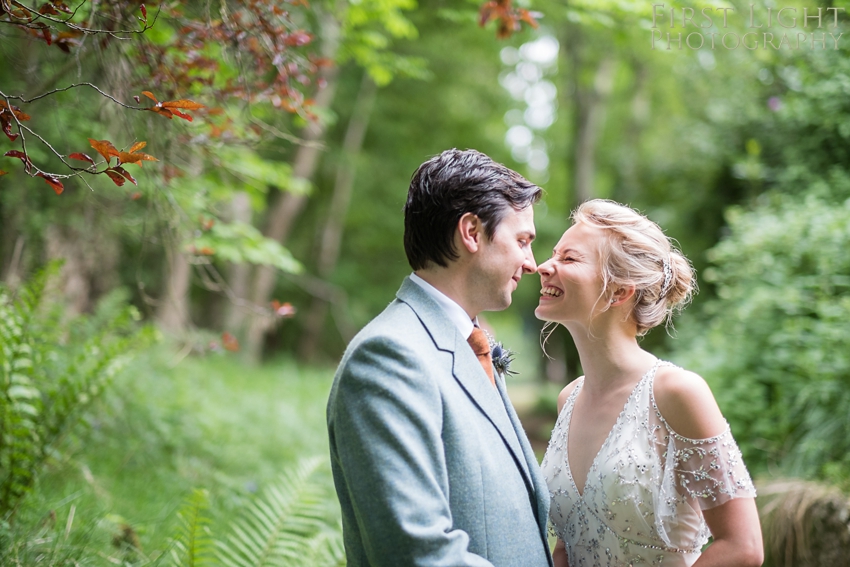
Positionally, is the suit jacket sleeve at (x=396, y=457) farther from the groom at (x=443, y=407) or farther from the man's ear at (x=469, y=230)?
the man's ear at (x=469, y=230)

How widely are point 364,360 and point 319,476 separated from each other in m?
4.48

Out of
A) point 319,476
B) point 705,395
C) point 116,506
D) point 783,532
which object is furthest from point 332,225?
point 705,395

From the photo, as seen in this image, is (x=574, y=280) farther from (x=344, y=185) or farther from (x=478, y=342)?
(x=344, y=185)

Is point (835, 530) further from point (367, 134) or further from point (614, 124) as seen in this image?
point (614, 124)

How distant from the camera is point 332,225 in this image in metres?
14.5

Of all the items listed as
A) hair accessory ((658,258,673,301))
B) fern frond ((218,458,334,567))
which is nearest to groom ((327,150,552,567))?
hair accessory ((658,258,673,301))

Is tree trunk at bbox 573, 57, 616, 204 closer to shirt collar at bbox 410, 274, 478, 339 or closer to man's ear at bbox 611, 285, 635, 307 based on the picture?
man's ear at bbox 611, 285, 635, 307

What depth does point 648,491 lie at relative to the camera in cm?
230

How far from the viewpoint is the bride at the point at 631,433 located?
2.20 meters

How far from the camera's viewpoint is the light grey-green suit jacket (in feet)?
5.44

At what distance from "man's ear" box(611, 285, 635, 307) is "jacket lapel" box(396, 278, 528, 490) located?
73cm

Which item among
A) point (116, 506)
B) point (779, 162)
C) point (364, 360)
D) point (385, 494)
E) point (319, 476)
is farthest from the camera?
point (779, 162)

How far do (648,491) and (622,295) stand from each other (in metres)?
0.72

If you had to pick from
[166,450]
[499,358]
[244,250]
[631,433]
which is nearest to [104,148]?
[499,358]
